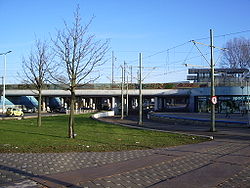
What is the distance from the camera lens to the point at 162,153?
1100 centimetres

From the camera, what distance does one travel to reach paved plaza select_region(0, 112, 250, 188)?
6.89 meters

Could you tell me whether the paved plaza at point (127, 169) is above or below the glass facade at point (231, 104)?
below

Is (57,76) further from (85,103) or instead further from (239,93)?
(85,103)

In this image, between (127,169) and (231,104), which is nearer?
(127,169)

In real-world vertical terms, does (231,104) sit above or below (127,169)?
above

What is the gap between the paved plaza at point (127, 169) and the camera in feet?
22.6

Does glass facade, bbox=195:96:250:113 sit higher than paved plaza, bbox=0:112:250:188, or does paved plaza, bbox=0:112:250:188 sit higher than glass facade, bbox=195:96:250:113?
glass facade, bbox=195:96:250:113

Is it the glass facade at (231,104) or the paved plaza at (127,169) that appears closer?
the paved plaza at (127,169)

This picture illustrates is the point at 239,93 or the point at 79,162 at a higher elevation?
the point at 239,93

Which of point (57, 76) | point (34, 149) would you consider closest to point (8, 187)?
point (34, 149)

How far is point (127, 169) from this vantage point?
322 inches

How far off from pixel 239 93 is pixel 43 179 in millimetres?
45221

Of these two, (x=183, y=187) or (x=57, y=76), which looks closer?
(x=183, y=187)

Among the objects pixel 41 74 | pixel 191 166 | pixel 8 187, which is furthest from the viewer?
pixel 41 74
